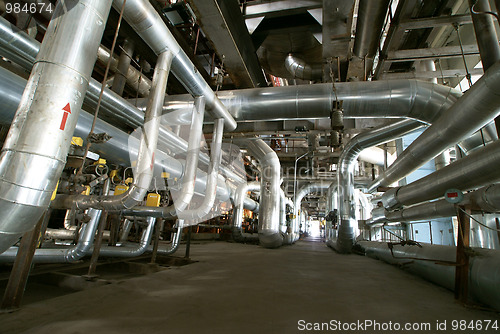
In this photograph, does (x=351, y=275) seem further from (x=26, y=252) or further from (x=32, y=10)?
(x=32, y=10)

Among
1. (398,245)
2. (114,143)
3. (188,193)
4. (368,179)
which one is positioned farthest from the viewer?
(368,179)

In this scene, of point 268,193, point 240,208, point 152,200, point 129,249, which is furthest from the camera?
point 240,208

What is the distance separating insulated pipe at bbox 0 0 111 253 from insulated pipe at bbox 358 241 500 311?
2643mm

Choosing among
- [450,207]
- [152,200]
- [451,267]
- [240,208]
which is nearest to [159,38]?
[152,200]

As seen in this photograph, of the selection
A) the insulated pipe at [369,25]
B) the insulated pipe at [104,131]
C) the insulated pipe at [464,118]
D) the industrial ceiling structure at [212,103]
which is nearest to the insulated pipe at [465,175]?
the industrial ceiling structure at [212,103]

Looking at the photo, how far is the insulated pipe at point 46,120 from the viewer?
92 centimetres

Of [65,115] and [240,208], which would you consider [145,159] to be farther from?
[240,208]

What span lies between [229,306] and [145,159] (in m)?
1.23

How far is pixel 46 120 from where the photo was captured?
3.22 ft

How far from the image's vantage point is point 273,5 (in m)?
3.00

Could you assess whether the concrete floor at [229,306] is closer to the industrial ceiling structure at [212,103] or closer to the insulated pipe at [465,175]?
the industrial ceiling structure at [212,103]

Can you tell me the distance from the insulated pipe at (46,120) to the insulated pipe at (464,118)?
273cm

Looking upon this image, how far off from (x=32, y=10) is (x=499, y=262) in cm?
425

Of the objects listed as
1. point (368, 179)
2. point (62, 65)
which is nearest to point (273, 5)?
point (62, 65)
